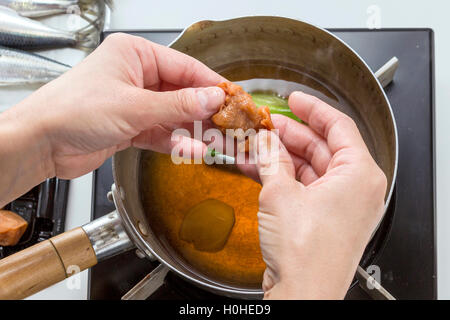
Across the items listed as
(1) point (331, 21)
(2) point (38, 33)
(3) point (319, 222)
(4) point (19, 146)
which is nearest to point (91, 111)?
(4) point (19, 146)

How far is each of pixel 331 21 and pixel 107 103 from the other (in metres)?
0.78

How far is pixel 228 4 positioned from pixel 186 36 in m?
0.39

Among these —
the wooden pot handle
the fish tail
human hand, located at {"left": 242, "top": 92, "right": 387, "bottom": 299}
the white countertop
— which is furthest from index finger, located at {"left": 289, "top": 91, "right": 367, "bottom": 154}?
the fish tail

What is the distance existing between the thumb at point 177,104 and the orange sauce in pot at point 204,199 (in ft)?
0.96

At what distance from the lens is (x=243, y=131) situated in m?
0.87

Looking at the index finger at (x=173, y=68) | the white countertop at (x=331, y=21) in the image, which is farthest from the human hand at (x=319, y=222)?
the white countertop at (x=331, y=21)

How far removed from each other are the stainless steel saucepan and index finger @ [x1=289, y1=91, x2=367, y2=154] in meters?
0.09

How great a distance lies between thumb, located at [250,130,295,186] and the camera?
28.6 inches

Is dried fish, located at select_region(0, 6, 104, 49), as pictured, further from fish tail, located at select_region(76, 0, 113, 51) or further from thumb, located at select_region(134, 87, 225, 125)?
thumb, located at select_region(134, 87, 225, 125)

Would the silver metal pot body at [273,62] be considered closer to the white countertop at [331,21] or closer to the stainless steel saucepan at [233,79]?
the stainless steel saucepan at [233,79]

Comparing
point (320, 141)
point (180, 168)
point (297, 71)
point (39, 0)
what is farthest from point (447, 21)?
point (39, 0)

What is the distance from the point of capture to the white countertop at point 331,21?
1.13 meters

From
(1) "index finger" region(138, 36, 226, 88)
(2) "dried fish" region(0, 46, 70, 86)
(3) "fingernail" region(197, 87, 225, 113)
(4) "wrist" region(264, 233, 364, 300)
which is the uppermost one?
(1) "index finger" region(138, 36, 226, 88)

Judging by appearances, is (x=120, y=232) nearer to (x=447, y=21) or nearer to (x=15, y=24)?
(x=15, y=24)
